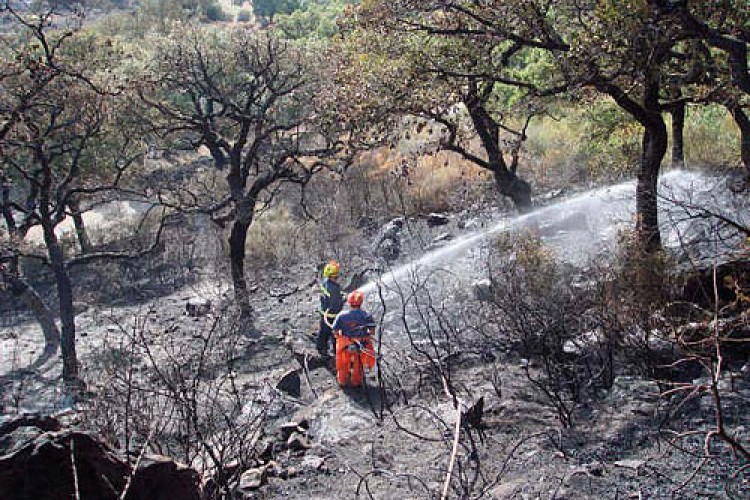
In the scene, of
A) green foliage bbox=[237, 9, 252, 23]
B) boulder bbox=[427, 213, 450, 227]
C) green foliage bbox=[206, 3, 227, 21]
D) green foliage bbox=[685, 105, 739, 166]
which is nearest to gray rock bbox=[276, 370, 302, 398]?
boulder bbox=[427, 213, 450, 227]

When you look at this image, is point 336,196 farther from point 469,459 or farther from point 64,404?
point 469,459

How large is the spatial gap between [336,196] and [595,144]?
24.5ft

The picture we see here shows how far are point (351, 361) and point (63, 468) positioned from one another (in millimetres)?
5270

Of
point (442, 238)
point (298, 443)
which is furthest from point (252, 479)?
point (442, 238)

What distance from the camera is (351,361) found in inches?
366

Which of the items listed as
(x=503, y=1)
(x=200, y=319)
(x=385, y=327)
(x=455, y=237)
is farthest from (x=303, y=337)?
(x=503, y=1)

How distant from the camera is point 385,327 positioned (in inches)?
480

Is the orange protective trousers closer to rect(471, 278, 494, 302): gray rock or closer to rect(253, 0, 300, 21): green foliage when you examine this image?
rect(471, 278, 494, 302): gray rock

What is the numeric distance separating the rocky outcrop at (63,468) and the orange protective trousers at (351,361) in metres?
4.60

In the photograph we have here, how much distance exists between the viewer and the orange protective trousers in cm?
917

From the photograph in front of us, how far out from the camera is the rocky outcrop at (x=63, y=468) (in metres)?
4.15

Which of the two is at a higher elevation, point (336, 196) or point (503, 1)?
point (503, 1)

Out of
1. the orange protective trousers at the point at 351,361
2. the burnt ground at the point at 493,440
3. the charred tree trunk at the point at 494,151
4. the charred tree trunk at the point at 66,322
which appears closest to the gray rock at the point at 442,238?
the charred tree trunk at the point at 494,151

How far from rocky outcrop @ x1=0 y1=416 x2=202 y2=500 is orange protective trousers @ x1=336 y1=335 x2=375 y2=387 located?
15.1 ft
